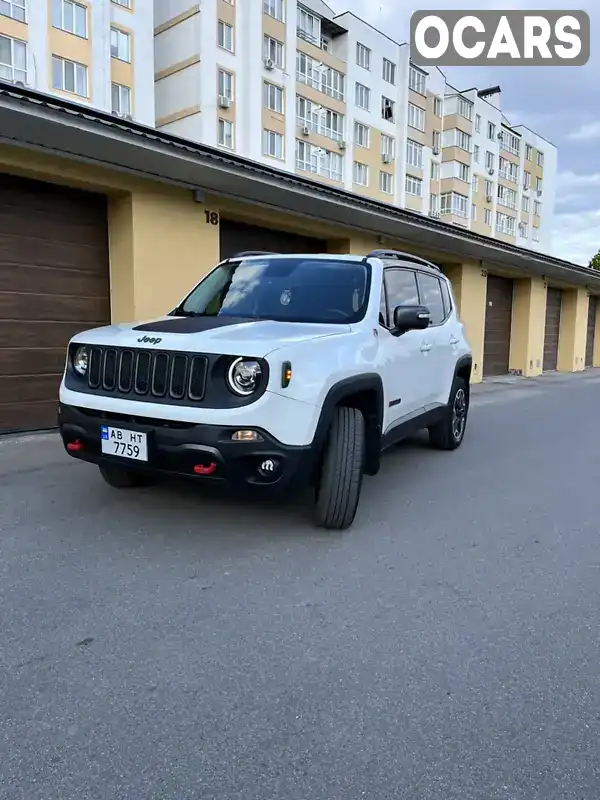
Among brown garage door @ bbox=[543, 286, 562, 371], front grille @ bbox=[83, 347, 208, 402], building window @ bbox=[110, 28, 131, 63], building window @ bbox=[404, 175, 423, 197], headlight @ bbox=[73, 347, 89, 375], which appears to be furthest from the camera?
building window @ bbox=[404, 175, 423, 197]

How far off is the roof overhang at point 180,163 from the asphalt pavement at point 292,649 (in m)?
3.44

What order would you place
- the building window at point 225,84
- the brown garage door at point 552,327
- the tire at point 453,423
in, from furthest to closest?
the building window at point 225,84 → the brown garage door at point 552,327 → the tire at point 453,423

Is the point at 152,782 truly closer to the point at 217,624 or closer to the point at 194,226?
the point at 217,624

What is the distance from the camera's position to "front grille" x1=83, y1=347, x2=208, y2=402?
346 cm

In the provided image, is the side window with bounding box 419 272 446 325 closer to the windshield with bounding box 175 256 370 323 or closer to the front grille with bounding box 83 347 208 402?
the windshield with bounding box 175 256 370 323

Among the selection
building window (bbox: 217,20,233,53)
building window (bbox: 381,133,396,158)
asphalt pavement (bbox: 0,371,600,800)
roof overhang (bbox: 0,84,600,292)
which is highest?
building window (bbox: 217,20,233,53)

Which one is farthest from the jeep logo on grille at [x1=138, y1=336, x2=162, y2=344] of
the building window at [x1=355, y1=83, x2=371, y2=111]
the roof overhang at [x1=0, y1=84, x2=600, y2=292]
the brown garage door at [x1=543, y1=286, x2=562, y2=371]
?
the building window at [x1=355, y1=83, x2=371, y2=111]

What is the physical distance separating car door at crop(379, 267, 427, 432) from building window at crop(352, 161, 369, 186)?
3968 centimetres

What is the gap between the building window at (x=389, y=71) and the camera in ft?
143

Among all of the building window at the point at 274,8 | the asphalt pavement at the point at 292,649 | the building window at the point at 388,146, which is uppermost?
the building window at the point at 274,8

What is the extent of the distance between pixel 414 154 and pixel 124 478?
47.9 meters

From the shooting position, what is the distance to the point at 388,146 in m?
44.7

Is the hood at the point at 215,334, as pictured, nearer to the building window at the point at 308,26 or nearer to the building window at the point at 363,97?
the building window at the point at 308,26

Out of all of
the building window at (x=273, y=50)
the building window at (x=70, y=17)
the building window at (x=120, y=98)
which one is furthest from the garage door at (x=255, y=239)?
the building window at (x=273, y=50)
